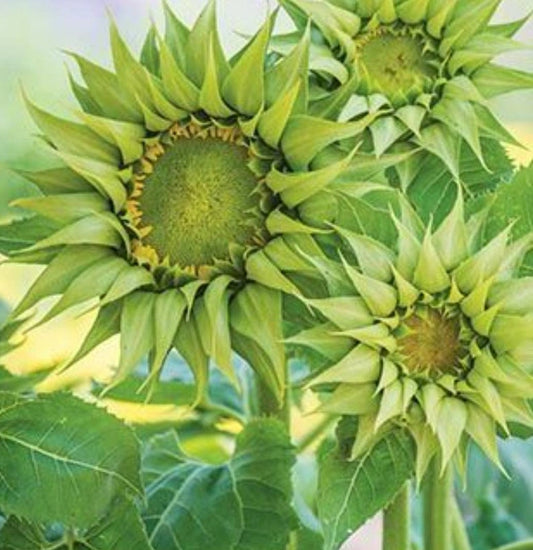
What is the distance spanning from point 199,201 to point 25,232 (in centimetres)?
8

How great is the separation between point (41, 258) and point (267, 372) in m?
0.12

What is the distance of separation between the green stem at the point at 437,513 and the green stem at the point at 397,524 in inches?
1.4

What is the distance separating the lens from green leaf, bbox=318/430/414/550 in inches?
28.3

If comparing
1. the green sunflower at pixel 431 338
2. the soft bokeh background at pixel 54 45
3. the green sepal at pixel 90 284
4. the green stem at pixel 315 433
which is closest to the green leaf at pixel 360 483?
the green sunflower at pixel 431 338

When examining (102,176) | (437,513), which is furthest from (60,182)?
(437,513)

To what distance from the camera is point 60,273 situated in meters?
0.75

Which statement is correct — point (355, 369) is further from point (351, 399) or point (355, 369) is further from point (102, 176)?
point (102, 176)

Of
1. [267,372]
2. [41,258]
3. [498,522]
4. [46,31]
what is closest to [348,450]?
[267,372]

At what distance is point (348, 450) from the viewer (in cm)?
74

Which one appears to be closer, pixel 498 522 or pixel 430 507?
pixel 430 507

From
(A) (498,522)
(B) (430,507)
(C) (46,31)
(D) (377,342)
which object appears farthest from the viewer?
(C) (46,31)

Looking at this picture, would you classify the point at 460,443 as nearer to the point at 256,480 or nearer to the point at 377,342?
the point at 377,342

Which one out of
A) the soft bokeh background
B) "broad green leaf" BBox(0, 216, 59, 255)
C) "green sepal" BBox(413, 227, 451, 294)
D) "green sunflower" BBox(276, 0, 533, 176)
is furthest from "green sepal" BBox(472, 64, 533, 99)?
the soft bokeh background

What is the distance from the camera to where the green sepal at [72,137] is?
756 millimetres
